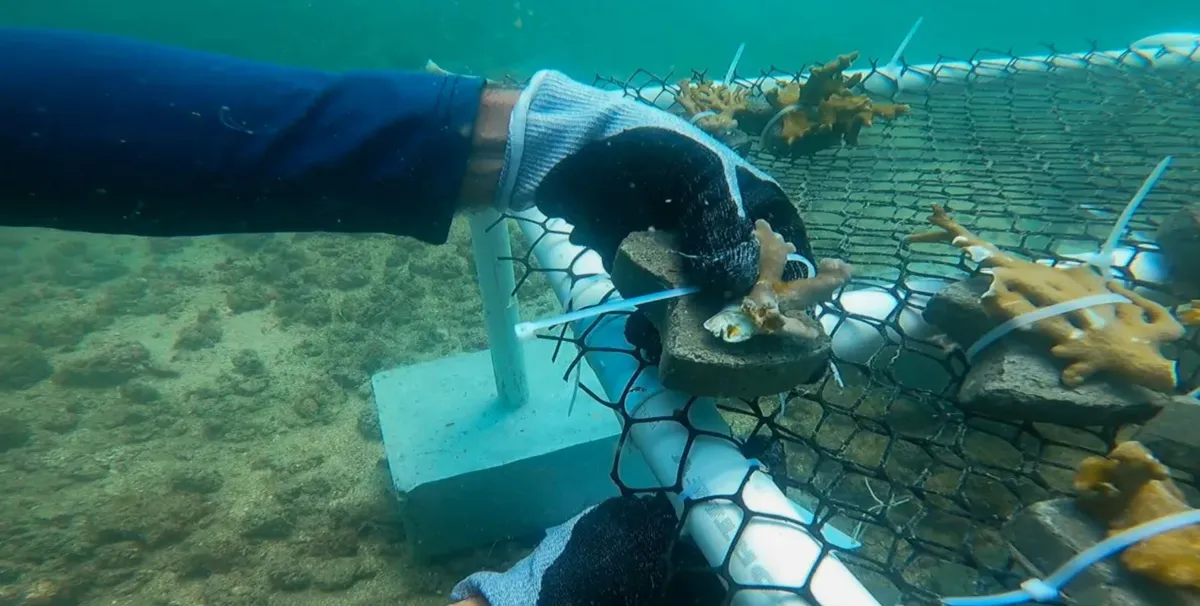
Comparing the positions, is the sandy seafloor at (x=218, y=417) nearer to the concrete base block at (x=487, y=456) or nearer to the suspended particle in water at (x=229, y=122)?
the concrete base block at (x=487, y=456)

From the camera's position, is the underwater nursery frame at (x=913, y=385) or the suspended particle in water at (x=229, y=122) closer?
the underwater nursery frame at (x=913, y=385)

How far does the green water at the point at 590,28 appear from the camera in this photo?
16.5 metres

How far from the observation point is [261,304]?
5.25 metres

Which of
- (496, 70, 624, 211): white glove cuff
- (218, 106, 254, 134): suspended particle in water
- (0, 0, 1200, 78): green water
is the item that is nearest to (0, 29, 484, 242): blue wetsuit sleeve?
(218, 106, 254, 134): suspended particle in water

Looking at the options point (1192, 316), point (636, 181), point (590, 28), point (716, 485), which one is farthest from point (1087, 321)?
point (590, 28)

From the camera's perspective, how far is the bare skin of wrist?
1.51 metres

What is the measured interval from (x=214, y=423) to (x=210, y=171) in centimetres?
323

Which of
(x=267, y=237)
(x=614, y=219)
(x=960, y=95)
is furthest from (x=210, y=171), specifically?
(x=267, y=237)

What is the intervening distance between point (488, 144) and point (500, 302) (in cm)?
101

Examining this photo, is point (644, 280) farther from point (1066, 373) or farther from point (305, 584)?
point (305, 584)

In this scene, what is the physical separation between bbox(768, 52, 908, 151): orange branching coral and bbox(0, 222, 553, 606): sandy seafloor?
93.0 inches

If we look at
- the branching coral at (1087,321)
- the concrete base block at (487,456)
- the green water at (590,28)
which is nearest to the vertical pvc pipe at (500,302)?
the concrete base block at (487,456)

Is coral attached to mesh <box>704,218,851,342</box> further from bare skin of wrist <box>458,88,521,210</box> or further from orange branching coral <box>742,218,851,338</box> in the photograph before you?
bare skin of wrist <box>458,88,521,210</box>

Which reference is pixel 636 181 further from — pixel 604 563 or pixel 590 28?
pixel 590 28
